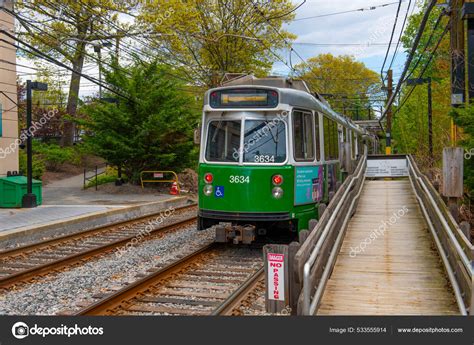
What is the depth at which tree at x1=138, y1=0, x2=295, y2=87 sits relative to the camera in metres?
27.6

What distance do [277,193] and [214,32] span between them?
71.1 ft

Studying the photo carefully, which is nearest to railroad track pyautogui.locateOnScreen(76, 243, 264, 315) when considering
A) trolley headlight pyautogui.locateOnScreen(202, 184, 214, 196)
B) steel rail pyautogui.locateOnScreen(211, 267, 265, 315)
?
steel rail pyautogui.locateOnScreen(211, 267, 265, 315)

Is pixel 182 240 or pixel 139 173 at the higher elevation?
pixel 139 173

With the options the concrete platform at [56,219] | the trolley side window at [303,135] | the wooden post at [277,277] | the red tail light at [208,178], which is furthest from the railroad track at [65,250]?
the wooden post at [277,277]

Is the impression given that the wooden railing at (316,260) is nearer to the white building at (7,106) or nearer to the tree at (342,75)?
the white building at (7,106)

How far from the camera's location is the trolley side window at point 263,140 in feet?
32.7

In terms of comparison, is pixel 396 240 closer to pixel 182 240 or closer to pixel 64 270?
pixel 182 240

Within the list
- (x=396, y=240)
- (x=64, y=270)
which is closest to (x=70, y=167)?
(x=64, y=270)

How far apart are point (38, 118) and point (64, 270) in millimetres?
31777

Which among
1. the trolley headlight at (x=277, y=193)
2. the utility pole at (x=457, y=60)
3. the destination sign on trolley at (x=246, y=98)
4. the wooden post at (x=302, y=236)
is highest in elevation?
the utility pole at (x=457, y=60)

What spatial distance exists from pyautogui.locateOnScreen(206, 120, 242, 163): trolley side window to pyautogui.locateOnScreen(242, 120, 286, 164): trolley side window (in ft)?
0.68

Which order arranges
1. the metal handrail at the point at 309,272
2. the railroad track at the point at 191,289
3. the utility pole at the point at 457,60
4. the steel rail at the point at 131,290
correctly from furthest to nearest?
the utility pole at the point at 457,60
the railroad track at the point at 191,289
the steel rail at the point at 131,290
the metal handrail at the point at 309,272

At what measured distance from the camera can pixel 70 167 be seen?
111ft

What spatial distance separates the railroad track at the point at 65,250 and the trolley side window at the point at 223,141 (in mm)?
3286
